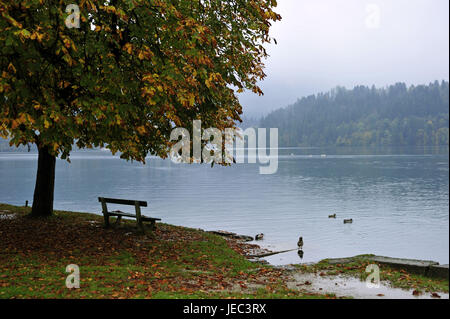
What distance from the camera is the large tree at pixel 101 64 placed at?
10.8 m

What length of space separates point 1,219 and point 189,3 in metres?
14.1

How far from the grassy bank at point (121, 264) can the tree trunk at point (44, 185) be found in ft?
1.83

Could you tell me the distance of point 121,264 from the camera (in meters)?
13.3

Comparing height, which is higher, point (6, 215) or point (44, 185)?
point (44, 185)

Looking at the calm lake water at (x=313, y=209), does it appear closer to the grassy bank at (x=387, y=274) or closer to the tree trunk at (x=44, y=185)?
the grassy bank at (x=387, y=274)

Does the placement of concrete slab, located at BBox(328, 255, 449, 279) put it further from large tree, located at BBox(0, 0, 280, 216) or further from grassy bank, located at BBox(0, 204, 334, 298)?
large tree, located at BBox(0, 0, 280, 216)

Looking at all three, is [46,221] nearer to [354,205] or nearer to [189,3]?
[189,3]

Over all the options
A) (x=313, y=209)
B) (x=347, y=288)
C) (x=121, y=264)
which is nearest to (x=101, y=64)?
(x=121, y=264)

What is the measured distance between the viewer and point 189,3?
44.2 ft

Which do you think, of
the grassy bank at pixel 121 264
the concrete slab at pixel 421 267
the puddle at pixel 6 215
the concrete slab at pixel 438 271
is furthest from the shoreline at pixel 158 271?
the puddle at pixel 6 215

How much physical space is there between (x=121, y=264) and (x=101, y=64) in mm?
6090

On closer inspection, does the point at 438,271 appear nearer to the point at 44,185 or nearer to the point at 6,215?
the point at 44,185

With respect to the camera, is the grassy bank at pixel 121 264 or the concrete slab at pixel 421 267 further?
the concrete slab at pixel 421 267
